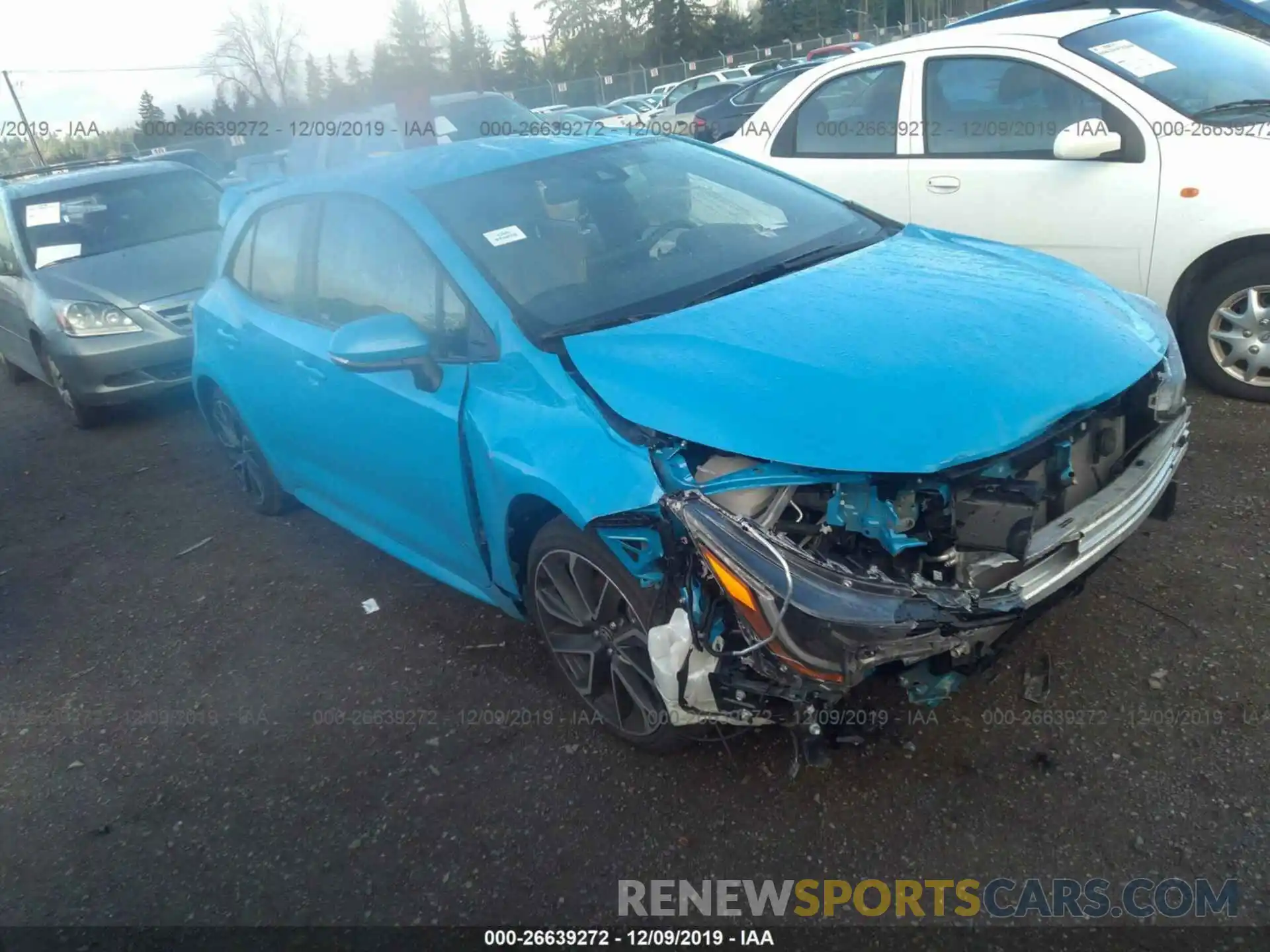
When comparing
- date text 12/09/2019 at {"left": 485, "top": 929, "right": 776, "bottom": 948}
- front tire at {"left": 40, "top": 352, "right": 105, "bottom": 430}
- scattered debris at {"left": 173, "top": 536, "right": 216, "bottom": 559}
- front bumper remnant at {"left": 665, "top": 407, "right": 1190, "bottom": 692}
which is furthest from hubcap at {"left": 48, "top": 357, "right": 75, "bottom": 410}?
front bumper remnant at {"left": 665, "top": 407, "right": 1190, "bottom": 692}

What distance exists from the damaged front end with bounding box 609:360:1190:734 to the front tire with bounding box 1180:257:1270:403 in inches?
91.2

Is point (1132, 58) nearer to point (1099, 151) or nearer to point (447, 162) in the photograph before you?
point (1099, 151)

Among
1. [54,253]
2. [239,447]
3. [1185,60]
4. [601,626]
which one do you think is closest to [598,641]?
[601,626]

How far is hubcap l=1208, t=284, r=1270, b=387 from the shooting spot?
4180mm

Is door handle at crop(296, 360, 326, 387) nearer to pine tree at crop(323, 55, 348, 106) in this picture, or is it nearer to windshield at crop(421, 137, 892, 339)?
windshield at crop(421, 137, 892, 339)

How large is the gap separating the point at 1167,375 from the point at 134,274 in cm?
670

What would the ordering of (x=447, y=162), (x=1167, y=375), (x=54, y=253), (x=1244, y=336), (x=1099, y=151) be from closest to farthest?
(x=1167, y=375), (x=447, y=162), (x=1244, y=336), (x=1099, y=151), (x=54, y=253)

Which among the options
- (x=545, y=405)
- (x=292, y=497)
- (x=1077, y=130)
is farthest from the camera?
(x=292, y=497)

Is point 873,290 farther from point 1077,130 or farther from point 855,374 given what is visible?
point 1077,130

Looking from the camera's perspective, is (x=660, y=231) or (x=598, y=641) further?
(x=660, y=231)

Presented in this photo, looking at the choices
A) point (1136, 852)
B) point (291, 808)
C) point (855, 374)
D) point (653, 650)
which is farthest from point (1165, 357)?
point (291, 808)

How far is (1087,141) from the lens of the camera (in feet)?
14.4

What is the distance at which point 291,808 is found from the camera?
2984mm

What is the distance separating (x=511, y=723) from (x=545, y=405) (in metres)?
1.13
